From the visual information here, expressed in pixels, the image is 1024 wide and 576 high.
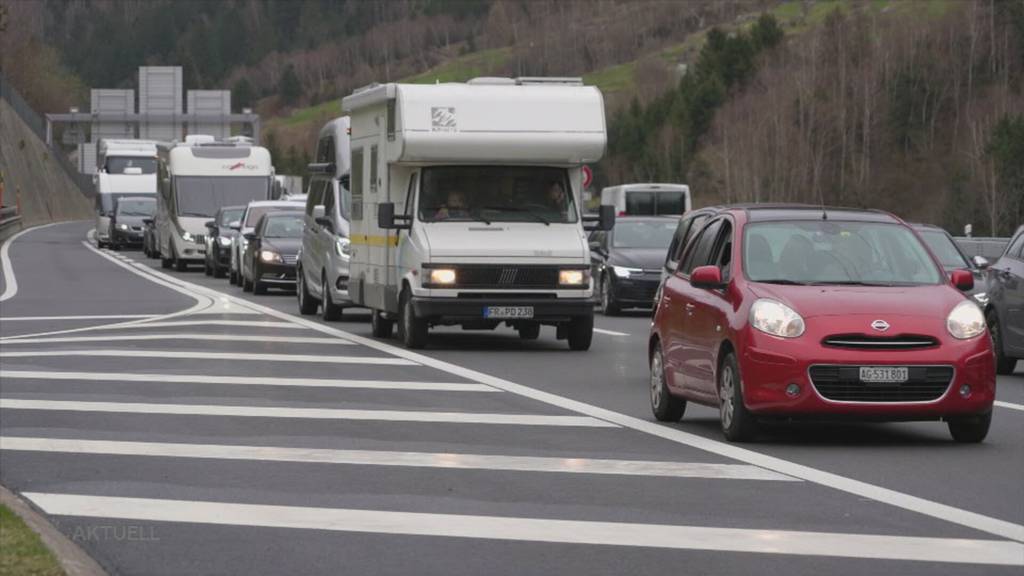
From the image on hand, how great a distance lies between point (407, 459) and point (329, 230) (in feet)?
53.4

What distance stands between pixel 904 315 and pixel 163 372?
8213mm

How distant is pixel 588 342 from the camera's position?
22297mm

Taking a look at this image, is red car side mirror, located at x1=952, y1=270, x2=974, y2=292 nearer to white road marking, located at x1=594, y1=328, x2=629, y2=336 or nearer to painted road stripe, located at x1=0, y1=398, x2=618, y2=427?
painted road stripe, located at x1=0, y1=398, x2=618, y2=427

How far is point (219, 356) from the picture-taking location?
20641mm

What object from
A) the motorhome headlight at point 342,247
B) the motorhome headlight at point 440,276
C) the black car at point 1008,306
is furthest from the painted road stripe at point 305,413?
the motorhome headlight at point 342,247

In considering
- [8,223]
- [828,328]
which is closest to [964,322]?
[828,328]

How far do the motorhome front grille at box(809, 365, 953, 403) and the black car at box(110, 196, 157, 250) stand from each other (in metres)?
52.9

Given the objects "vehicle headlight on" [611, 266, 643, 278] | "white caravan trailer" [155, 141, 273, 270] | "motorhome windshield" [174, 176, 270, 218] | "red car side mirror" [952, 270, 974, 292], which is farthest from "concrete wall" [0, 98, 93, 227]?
"red car side mirror" [952, 270, 974, 292]

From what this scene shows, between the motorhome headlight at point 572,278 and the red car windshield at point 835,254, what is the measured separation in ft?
26.8

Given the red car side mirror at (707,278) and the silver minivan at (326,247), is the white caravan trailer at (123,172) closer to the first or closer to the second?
the silver minivan at (326,247)

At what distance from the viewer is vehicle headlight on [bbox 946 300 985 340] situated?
12.6 metres

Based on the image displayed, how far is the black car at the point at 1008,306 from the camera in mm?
19156

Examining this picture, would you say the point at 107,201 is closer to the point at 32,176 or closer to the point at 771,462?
the point at 32,176

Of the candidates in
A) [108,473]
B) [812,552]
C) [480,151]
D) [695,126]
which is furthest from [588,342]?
[695,126]
